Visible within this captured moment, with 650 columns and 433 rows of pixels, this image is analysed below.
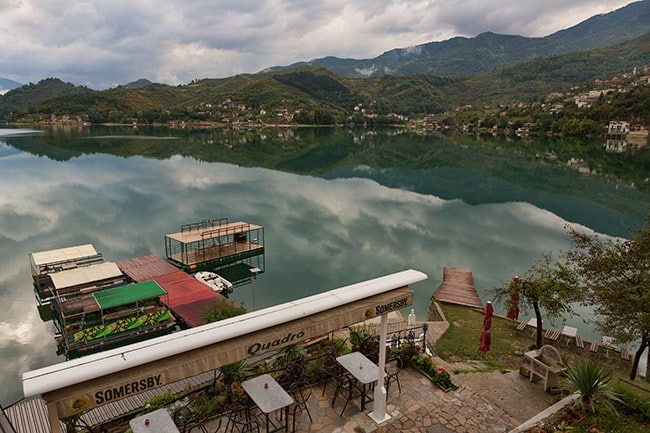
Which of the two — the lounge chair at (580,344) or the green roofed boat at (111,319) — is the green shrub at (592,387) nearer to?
the lounge chair at (580,344)

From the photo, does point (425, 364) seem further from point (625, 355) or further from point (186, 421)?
point (625, 355)

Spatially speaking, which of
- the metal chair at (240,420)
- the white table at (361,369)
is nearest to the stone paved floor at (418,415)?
the white table at (361,369)

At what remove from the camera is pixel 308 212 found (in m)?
42.6

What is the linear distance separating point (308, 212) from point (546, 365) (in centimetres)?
3420

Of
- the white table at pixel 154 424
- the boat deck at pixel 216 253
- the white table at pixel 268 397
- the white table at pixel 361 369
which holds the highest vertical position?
the white table at pixel 154 424

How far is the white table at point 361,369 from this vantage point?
7.71 metres

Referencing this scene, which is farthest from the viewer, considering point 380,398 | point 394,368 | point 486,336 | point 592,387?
point 486,336

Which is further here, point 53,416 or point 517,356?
point 517,356

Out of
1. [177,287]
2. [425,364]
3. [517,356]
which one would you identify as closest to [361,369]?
[425,364]

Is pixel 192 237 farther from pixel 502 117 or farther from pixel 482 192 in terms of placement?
pixel 502 117

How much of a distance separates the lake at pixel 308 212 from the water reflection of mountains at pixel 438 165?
37cm

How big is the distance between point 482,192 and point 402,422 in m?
51.0

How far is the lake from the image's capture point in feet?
81.2

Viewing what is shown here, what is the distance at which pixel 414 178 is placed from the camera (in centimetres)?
6366
